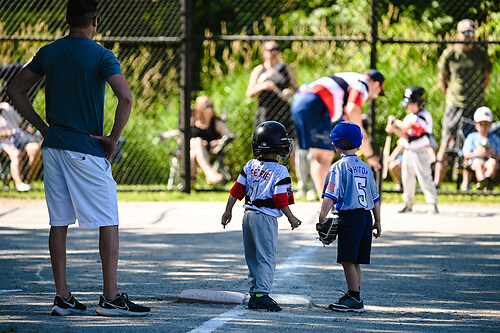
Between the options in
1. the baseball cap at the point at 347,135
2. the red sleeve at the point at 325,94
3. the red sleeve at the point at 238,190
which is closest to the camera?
the red sleeve at the point at 238,190

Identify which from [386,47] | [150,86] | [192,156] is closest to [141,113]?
[150,86]

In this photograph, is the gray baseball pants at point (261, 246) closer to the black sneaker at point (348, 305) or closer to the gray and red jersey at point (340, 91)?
the black sneaker at point (348, 305)

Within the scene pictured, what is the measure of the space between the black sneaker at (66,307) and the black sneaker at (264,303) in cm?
106

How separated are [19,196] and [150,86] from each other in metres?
5.22

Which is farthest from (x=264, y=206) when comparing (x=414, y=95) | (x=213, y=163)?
(x=213, y=163)

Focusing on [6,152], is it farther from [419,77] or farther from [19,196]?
[419,77]

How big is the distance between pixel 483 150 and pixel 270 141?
24.7 ft

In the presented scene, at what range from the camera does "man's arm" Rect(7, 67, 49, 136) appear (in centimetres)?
509

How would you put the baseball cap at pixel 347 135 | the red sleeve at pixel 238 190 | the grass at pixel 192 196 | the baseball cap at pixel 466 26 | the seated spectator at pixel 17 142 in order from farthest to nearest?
the seated spectator at pixel 17 142 < the grass at pixel 192 196 < the baseball cap at pixel 466 26 < the baseball cap at pixel 347 135 < the red sleeve at pixel 238 190

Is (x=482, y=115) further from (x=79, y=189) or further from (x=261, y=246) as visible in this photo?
(x=79, y=189)

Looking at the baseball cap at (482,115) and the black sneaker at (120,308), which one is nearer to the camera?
the black sneaker at (120,308)

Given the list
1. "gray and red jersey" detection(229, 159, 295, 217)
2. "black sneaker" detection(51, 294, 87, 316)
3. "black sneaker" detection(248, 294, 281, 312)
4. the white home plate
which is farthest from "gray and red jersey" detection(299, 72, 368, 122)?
"black sneaker" detection(51, 294, 87, 316)

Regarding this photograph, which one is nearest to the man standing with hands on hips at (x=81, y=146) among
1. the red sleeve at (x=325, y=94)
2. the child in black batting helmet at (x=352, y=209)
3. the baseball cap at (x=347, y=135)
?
the child in black batting helmet at (x=352, y=209)

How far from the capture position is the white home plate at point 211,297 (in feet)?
17.8
